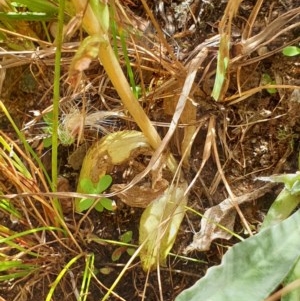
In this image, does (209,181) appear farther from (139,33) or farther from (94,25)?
(94,25)

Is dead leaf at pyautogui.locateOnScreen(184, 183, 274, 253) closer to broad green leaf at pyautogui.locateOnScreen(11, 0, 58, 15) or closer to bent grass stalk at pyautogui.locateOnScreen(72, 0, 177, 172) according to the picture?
bent grass stalk at pyautogui.locateOnScreen(72, 0, 177, 172)

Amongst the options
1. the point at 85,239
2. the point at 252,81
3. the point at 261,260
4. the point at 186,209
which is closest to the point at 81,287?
the point at 85,239

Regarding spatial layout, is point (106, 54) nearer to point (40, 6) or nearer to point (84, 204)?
point (40, 6)

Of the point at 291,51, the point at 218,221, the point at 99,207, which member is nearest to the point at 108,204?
the point at 99,207

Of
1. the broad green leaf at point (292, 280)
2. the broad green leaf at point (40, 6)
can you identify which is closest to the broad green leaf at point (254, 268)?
the broad green leaf at point (292, 280)

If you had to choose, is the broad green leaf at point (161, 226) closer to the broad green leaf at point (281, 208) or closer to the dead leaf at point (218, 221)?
the dead leaf at point (218, 221)
